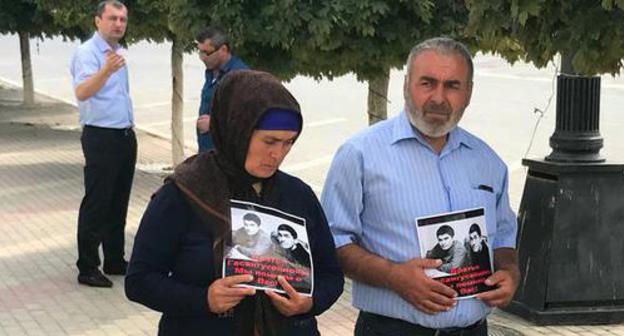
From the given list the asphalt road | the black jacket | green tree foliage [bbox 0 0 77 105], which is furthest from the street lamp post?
green tree foliage [bbox 0 0 77 105]

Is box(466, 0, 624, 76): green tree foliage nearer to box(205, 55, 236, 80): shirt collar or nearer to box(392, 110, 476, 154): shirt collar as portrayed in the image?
box(392, 110, 476, 154): shirt collar

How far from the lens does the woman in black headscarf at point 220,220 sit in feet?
9.25

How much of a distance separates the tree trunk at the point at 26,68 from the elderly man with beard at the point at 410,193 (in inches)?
634

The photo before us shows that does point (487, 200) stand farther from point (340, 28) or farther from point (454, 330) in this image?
point (340, 28)

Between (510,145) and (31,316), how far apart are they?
10.0 m

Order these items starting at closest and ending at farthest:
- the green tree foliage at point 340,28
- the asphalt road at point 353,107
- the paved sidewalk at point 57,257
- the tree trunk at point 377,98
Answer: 1. the paved sidewalk at point 57,257
2. the green tree foliage at point 340,28
3. the tree trunk at point 377,98
4. the asphalt road at point 353,107

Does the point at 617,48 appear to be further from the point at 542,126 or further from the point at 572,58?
the point at 542,126

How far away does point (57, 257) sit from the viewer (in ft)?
28.5

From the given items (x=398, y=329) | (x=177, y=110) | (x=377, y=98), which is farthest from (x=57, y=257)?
(x=398, y=329)

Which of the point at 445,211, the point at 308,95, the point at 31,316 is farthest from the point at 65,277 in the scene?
the point at 308,95

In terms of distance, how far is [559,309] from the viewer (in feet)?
21.8

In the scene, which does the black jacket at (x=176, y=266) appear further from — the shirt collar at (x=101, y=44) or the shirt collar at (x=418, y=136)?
the shirt collar at (x=101, y=44)

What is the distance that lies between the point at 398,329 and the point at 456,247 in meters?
0.32

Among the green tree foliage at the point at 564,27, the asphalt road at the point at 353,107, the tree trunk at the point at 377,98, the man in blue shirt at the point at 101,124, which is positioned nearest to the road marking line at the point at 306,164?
the asphalt road at the point at 353,107
